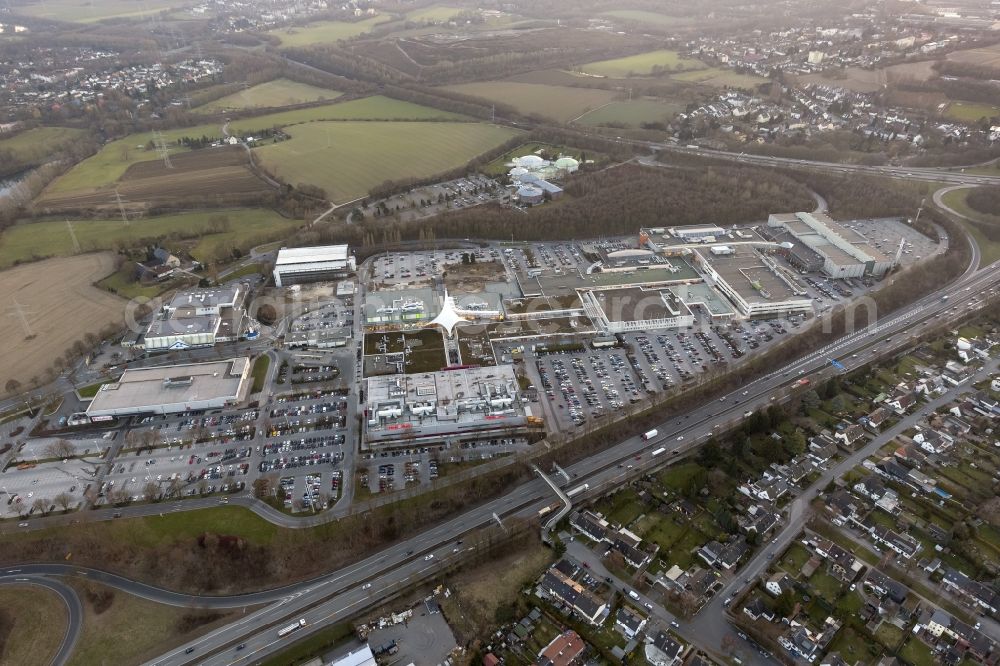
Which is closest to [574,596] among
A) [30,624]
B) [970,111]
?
[30,624]

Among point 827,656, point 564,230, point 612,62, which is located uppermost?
point 612,62

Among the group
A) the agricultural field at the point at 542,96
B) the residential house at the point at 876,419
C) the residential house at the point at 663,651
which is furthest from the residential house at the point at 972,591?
the agricultural field at the point at 542,96

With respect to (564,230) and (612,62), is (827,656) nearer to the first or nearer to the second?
(564,230)

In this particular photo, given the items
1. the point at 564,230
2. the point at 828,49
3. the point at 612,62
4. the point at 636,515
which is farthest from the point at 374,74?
the point at 636,515

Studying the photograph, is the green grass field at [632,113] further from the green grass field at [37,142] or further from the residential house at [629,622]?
the residential house at [629,622]

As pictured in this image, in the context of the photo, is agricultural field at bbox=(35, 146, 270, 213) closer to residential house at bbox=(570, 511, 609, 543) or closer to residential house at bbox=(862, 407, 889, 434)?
residential house at bbox=(570, 511, 609, 543)

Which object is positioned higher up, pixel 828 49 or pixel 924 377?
pixel 828 49
